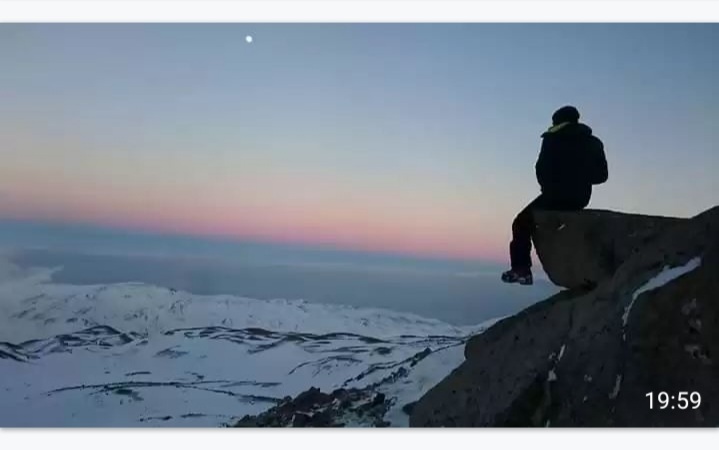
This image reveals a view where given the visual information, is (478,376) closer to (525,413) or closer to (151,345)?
(525,413)

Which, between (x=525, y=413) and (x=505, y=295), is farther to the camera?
(x=505, y=295)

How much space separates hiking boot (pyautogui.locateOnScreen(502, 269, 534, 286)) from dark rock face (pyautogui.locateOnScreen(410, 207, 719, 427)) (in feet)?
0.47

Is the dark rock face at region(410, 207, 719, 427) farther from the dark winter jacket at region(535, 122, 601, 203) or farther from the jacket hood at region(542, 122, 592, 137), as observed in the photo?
the jacket hood at region(542, 122, 592, 137)

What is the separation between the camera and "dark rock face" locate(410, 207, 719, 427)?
224cm

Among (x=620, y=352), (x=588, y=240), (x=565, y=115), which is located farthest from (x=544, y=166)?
(x=620, y=352)

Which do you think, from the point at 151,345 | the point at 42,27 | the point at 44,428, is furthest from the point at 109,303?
the point at 42,27

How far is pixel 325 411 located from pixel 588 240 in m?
1.08

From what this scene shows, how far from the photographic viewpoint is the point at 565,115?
263cm

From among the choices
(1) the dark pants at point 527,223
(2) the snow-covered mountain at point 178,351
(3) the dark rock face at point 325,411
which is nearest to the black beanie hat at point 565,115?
(1) the dark pants at point 527,223

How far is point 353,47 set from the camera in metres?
2.62

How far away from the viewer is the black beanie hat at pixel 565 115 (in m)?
2.62

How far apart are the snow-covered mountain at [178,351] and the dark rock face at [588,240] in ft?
1.14

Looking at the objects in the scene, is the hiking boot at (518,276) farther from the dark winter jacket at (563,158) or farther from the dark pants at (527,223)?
the dark winter jacket at (563,158)
